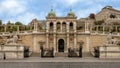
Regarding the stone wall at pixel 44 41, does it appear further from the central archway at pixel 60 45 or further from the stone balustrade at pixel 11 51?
the stone balustrade at pixel 11 51

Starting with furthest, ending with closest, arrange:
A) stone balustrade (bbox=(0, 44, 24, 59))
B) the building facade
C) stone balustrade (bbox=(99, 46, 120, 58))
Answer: the building facade < stone balustrade (bbox=(99, 46, 120, 58)) < stone balustrade (bbox=(0, 44, 24, 59))

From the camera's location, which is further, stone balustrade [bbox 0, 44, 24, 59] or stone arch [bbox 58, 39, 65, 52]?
stone arch [bbox 58, 39, 65, 52]

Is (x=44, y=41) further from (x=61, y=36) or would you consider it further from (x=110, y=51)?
(x=110, y=51)

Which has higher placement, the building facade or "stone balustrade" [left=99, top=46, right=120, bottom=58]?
the building facade

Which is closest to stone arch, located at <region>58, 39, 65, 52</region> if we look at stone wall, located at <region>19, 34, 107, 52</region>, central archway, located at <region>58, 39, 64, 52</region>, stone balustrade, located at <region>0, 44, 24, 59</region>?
central archway, located at <region>58, 39, 64, 52</region>

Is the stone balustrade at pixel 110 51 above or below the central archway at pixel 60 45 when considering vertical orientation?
below

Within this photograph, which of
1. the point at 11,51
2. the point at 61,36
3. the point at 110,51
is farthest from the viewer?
the point at 61,36

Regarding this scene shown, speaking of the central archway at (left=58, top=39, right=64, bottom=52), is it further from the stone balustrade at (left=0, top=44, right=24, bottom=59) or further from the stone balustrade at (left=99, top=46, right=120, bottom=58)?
the stone balustrade at (left=0, top=44, right=24, bottom=59)

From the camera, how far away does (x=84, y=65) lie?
28.4 m

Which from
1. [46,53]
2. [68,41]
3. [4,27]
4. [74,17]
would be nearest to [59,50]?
[68,41]

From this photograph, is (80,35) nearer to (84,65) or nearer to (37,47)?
(37,47)

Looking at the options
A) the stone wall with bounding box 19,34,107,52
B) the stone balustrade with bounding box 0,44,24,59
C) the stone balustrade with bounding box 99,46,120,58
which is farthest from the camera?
the stone wall with bounding box 19,34,107,52

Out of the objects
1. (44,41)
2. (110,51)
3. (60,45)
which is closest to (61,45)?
(60,45)

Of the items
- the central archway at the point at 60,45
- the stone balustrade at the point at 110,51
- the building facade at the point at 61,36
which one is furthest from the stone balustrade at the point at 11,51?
the central archway at the point at 60,45
